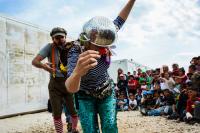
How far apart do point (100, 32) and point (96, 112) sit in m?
1.25

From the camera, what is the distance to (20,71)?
12.2m

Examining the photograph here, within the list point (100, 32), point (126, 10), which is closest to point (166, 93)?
point (126, 10)

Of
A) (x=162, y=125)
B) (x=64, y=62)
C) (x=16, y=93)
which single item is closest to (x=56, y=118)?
(x=64, y=62)

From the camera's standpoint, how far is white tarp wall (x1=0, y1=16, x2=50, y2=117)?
37.2ft

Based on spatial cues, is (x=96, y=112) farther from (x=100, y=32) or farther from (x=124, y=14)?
(x=100, y=32)

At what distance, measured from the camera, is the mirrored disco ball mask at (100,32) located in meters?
2.29

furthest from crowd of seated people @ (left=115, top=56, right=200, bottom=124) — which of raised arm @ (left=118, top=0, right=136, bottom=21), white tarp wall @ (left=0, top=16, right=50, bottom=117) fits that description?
raised arm @ (left=118, top=0, right=136, bottom=21)

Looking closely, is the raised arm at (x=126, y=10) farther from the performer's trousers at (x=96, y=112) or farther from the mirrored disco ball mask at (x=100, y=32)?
the mirrored disco ball mask at (x=100, y=32)

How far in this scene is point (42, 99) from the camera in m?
13.6

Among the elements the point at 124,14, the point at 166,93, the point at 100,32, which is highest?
the point at 124,14

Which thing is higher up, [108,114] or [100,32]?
[100,32]

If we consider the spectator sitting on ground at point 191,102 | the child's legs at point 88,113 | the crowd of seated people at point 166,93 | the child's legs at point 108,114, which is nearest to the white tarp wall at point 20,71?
the crowd of seated people at point 166,93

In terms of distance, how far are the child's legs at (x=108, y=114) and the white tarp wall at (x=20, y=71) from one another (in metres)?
8.41

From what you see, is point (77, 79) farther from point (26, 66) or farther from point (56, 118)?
point (26, 66)
